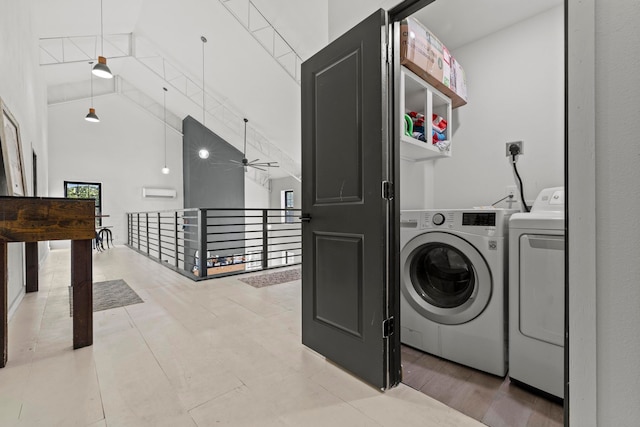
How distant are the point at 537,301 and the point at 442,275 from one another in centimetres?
50

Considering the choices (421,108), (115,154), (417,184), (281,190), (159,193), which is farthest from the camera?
(281,190)

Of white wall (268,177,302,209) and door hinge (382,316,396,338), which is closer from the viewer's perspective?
door hinge (382,316,396,338)

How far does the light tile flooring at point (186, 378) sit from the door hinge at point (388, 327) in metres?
0.27

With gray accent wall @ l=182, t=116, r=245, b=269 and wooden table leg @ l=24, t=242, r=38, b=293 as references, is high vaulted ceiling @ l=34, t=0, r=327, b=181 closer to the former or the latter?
gray accent wall @ l=182, t=116, r=245, b=269

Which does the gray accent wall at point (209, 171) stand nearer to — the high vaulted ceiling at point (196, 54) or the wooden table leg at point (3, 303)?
the high vaulted ceiling at point (196, 54)

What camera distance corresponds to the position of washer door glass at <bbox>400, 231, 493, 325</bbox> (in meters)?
1.57

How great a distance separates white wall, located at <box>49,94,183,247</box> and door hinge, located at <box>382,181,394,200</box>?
891 centimetres

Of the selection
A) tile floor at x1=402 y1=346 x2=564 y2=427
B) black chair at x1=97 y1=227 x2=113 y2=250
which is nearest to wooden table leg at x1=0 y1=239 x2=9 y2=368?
tile floor at x1=402 y1=346 x2=564 y2=427

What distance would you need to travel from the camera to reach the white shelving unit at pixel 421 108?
188 centimetres

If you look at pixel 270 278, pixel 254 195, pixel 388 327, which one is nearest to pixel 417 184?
pixel 388 327

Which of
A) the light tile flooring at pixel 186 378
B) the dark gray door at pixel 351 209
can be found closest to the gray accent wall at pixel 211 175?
the light tile flooring at pixel 186 378

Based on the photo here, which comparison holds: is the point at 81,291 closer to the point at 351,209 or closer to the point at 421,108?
the point at 351,209

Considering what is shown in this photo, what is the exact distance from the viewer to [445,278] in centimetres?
179

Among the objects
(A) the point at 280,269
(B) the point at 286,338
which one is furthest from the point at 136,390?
(A) the point at 280,269
